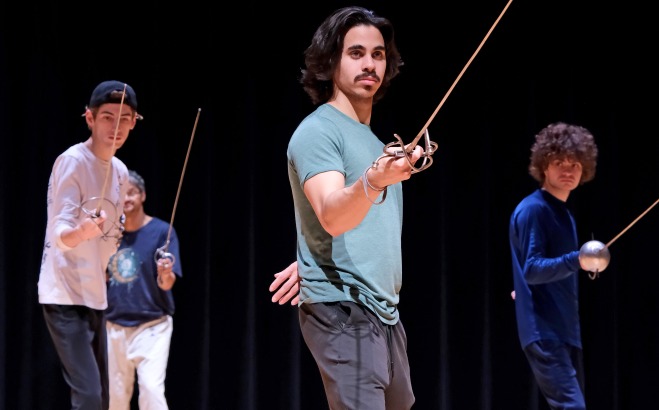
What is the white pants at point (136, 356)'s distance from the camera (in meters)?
4.23

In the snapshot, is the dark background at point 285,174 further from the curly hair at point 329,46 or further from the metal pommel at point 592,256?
the curly hair at point 329,46

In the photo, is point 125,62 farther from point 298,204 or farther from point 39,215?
point 298,204

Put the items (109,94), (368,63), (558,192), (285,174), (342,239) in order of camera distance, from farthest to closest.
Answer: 1. (285,174)
2. (558,192)
3. (109,94)
4. (368,63)
5. (342,239)

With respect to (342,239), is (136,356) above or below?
below

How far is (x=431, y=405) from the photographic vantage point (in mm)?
4844

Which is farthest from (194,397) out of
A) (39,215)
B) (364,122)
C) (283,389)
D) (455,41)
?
(364,122)

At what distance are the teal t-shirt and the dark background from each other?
116 inches

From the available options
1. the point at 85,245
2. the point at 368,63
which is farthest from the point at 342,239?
the point at 85,245

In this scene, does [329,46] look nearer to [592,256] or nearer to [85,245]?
[85,245]

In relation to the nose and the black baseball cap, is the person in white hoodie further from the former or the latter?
the nose

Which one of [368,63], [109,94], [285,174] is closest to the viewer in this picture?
[368,63]

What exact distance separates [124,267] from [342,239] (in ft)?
9.64

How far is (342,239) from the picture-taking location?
172cm

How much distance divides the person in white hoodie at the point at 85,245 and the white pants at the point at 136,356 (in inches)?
46.1
